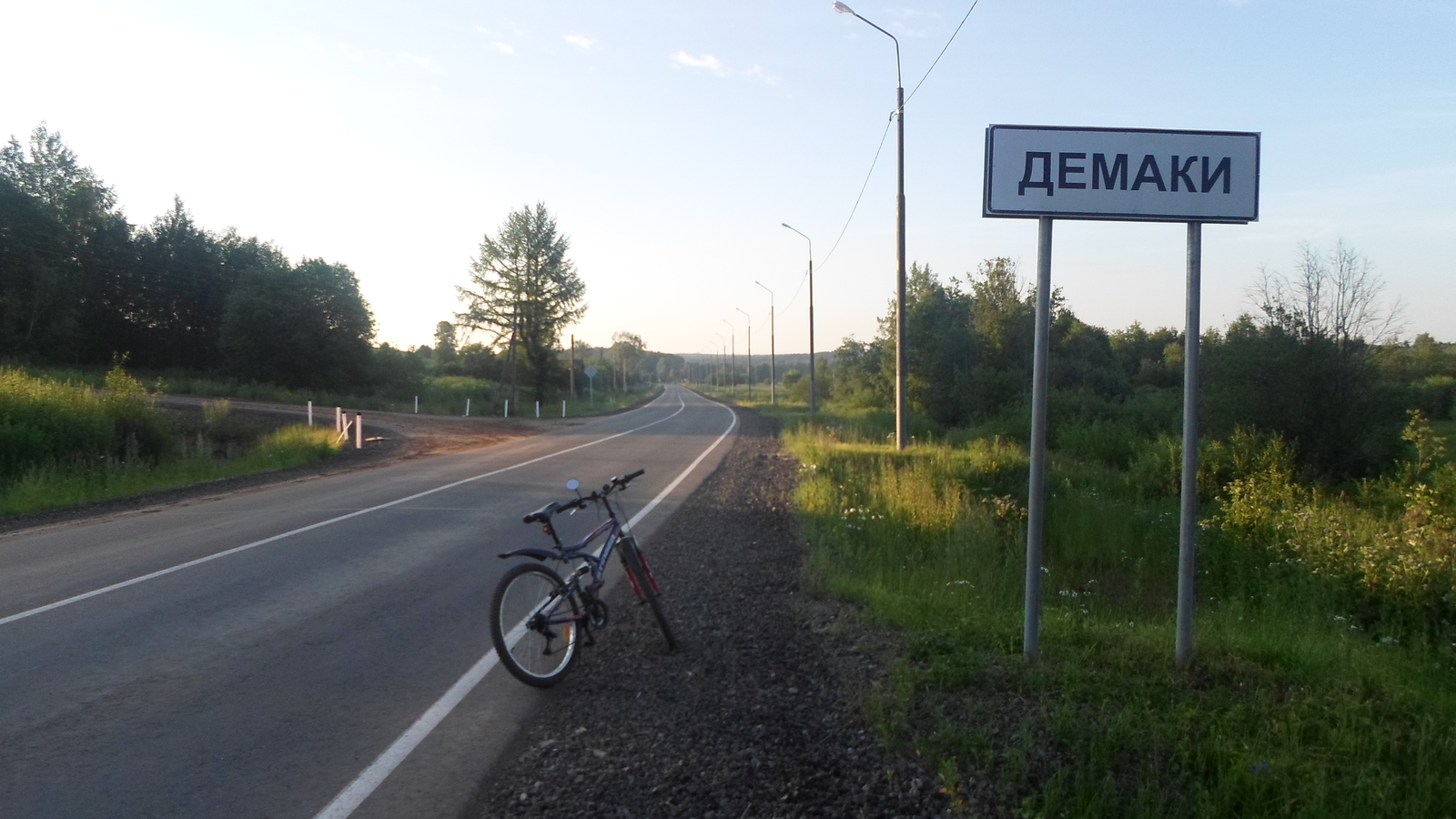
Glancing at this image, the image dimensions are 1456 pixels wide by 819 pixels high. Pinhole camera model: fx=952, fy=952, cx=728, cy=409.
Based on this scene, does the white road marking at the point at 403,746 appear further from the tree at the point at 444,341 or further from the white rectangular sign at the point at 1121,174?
the tree at the point at 444,341

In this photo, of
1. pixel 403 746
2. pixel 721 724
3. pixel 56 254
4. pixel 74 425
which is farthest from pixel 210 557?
pixel 56 254

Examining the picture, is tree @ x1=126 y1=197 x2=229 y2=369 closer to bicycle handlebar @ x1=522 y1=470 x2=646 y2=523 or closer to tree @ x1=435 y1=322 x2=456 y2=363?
tree @ x1=435 y1=322 x2=456 y2=363

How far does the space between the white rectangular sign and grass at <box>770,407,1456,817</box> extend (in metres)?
2.35

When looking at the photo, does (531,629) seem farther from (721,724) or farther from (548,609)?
(721,724)

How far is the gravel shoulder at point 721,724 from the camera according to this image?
3961mm

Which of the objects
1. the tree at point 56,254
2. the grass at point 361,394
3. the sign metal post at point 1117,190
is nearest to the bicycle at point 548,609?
the sign metal post at point 1117,190

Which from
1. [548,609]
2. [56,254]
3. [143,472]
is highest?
[56,254]

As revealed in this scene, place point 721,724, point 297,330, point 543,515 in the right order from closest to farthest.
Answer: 1. point 721,724
2. point 543,515
3. point 297,330

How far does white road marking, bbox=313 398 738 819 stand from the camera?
13.2 ft

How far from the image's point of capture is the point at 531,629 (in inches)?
218

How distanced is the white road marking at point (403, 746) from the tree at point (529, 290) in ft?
177

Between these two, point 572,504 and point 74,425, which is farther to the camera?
point 74,425

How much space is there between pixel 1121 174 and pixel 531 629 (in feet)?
13.5

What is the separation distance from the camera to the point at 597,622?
5.95m
